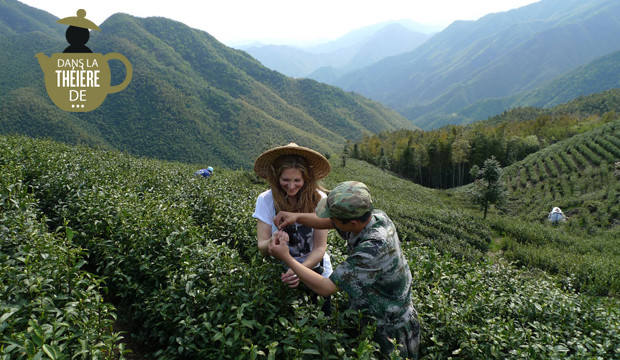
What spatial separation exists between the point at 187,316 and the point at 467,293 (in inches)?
110

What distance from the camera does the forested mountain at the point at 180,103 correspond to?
87625 mm

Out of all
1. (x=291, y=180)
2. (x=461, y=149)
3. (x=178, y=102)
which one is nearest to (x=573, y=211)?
(x=461, y=149)

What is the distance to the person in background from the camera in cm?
217

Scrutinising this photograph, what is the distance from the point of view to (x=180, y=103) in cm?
11750

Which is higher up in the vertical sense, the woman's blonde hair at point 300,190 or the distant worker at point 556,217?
the woman's blonde hair at point 300,190

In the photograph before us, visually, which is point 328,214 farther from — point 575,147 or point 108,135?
point 108,135

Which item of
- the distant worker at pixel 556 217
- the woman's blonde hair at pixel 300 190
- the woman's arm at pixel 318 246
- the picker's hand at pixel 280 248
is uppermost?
the woman's blonde hair at pixel 300 190

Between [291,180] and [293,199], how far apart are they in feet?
0.78

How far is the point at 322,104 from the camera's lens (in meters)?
170

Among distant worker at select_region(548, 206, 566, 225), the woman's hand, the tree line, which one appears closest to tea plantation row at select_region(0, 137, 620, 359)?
the woman's hand

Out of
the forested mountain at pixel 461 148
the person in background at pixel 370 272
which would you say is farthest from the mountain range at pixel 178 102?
the person in background at pixel 370 272

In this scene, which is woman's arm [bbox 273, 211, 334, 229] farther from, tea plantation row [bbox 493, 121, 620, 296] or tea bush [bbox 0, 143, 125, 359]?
tea plantation row [bbox 493, 121, 620, 296]

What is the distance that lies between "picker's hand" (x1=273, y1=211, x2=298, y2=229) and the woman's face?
0.25m

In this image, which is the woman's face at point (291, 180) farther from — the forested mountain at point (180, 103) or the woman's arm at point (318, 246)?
the forested mountain at point (180, 103)
